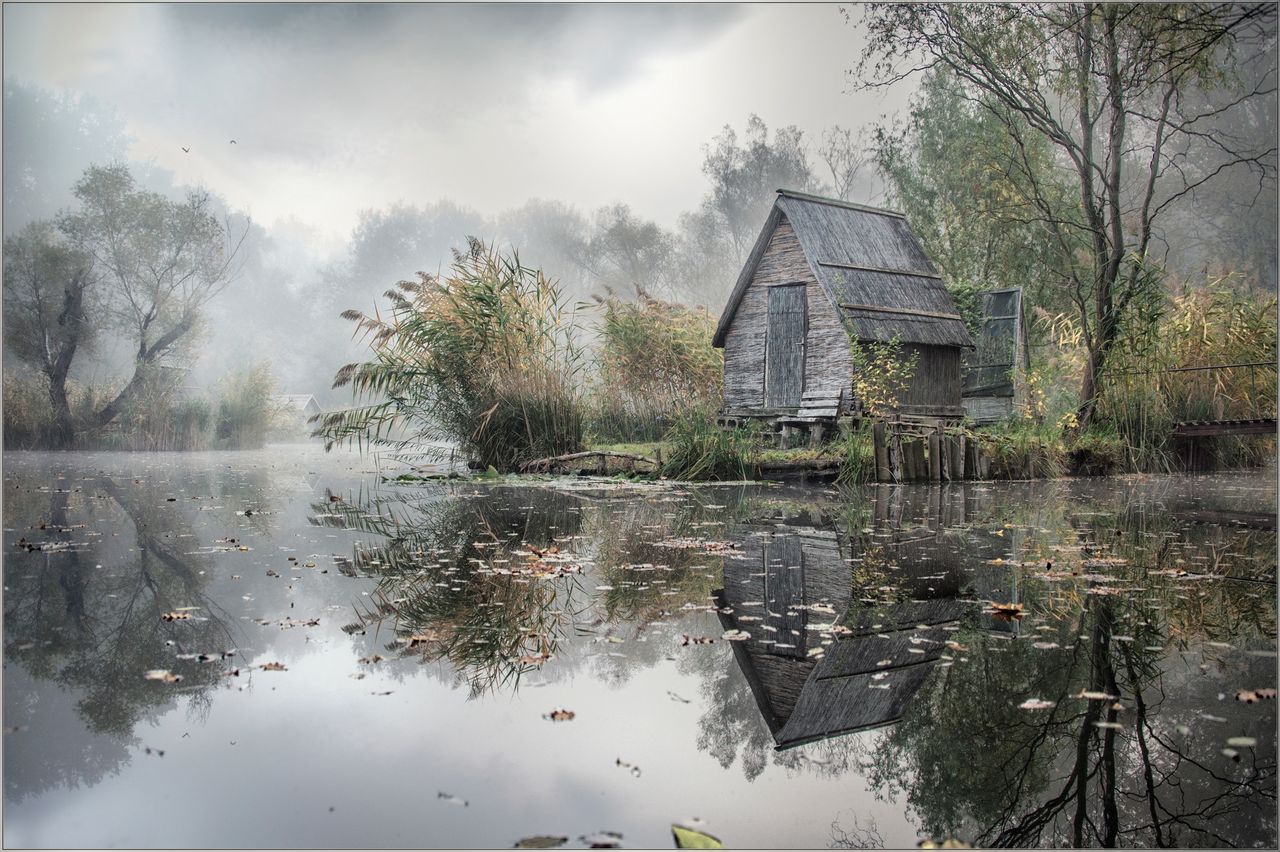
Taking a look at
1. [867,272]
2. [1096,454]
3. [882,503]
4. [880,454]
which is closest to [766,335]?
[867,272]

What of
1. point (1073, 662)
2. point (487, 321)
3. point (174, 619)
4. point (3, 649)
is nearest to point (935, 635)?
point (1073, 662)

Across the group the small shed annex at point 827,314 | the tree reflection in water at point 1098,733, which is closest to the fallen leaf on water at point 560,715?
→ the tree reflection in water at point 1098,733

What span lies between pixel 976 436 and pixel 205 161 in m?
33.8

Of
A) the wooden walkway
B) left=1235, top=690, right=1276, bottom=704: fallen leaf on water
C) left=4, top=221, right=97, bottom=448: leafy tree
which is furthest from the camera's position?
left=4, top=221, right=97, bottom=448: leafy tree

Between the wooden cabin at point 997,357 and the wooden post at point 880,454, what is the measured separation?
8915 millimetres

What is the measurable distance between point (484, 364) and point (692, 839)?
908cm

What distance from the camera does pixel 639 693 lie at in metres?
2.26

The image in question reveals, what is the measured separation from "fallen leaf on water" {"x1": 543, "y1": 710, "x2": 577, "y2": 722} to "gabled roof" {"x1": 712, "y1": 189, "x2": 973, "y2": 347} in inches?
446

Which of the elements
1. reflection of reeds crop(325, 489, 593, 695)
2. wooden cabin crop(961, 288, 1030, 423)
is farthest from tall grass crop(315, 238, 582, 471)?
wooden cabin crop(961, 288, 1030, 423)

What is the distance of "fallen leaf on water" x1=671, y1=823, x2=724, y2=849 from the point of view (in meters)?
1.47

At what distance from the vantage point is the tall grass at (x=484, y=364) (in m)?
10.2

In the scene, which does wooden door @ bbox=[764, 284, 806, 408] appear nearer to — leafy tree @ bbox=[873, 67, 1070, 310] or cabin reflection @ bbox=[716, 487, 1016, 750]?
leafy tree @ bbox=[873, 67, 1070, 310]

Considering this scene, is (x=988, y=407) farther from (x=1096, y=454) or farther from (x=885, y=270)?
(x=1096, y=454)

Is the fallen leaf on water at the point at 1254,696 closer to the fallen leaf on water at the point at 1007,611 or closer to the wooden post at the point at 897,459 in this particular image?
the fallen leaf on water at the point at 1007,611
